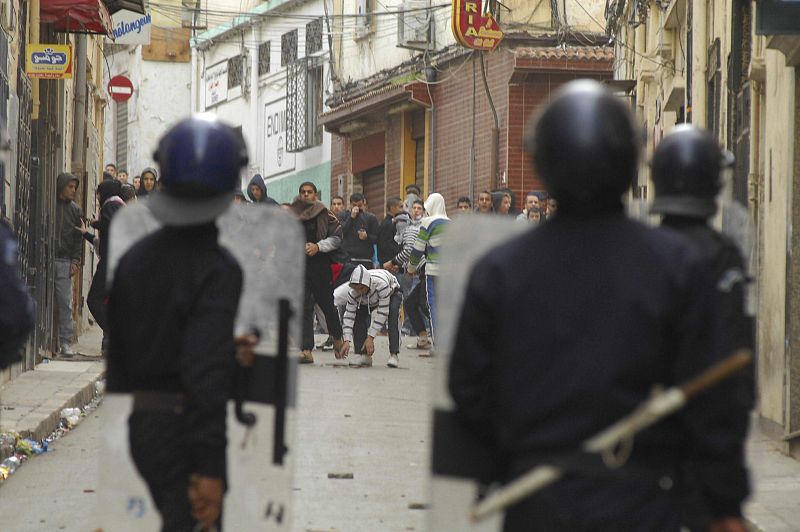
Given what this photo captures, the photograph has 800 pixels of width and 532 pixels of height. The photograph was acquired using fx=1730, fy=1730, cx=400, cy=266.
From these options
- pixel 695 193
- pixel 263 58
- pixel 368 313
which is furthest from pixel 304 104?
pixel 695 193

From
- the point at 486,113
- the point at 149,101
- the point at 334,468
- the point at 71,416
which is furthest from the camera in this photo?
the point at 149,101

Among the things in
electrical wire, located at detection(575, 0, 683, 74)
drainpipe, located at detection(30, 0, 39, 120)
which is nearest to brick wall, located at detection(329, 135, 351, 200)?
electrical wire, located at detection(575, 0, 683, 74)

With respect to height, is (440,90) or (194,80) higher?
(194,80)

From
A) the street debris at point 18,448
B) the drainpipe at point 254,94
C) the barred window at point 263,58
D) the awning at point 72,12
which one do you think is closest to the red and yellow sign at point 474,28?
the awning at point 72,12

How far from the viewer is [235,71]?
152ft

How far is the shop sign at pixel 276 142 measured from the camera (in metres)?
43.2

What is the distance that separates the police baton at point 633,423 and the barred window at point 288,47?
39121 mm

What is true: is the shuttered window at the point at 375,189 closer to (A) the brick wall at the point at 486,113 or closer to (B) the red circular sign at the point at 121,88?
(A) the brick wall at the point at 486,113

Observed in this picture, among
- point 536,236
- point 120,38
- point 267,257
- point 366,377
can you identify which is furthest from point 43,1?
point 536,236

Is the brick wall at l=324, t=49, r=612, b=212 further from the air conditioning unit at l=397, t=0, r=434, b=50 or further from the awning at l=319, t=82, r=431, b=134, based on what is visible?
the air conditioning unit at l=397, t=0, r=434, b=50

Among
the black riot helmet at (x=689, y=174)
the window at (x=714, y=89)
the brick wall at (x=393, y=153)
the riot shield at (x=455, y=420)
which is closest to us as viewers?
the riot shield at (x=455, y=420)

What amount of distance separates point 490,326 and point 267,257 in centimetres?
167

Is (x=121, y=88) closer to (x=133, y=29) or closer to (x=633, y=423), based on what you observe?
(x=133, y=29)

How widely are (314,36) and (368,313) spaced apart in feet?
81.3
